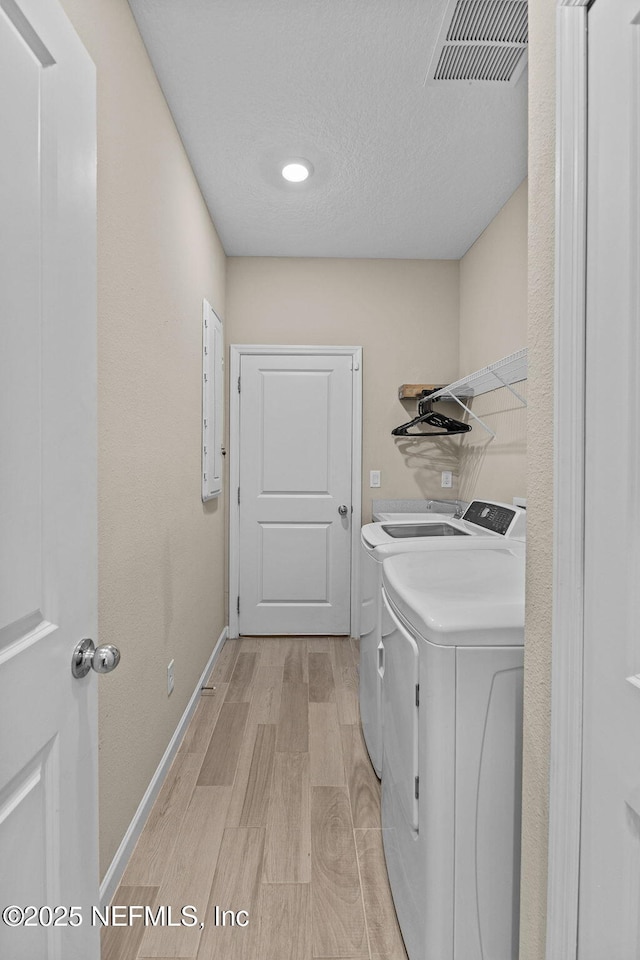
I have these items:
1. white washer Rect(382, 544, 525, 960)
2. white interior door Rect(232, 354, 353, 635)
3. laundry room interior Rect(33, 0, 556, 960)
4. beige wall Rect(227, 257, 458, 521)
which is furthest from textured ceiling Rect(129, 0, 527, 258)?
white washer Rect(382, 544, 525, 960)

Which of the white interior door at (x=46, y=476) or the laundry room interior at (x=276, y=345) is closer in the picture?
the white interior door at (x=46, y=476)

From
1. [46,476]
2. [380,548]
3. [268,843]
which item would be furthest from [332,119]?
[268,843]

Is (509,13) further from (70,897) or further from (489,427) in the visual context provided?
(70,897)

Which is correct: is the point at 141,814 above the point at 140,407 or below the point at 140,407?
below

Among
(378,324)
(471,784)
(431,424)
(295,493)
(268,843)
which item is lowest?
(268,843)

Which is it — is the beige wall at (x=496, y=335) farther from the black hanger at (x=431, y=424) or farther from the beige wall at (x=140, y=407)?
the beige wall at (x=140, y=407)

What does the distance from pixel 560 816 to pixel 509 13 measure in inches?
83.3

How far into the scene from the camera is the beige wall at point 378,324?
142 inches

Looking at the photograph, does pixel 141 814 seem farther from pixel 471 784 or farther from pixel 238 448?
pixel 238 448

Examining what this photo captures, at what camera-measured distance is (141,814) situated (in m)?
1.70

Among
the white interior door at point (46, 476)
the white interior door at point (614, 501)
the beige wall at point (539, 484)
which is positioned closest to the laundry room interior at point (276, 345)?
the beige wall at point (539, 484)

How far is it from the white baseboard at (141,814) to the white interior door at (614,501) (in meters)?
1.21

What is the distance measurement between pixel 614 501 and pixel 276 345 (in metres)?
3.13

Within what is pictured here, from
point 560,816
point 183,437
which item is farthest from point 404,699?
point 183,437
